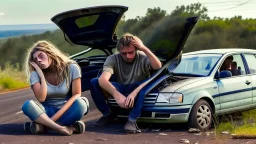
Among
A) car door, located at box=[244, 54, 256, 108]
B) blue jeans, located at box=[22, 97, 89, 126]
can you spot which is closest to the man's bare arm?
blue jeans, located at box=[22, 97, 89, 126]

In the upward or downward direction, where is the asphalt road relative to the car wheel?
downward

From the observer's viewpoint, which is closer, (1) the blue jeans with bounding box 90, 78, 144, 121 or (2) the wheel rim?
(1) the blue jeans with bounding box 90, 78, 144, 121

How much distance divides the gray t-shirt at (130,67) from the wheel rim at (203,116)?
1049 millimetres

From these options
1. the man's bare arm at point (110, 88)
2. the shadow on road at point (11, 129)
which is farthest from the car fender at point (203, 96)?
the shadow on road at point (11, 129)

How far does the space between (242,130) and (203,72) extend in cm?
172

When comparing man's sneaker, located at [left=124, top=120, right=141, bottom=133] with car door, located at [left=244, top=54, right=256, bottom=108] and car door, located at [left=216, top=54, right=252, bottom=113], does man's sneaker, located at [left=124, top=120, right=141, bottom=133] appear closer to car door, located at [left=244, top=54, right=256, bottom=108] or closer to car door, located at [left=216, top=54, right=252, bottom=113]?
car door, located at [left=216, top=54, right=252, bottom=113]

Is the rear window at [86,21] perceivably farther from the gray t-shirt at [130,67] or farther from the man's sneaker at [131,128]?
the man's sneaker at [131,128]

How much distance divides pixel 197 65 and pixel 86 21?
2263 mm

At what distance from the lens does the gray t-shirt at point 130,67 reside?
952 centimetres

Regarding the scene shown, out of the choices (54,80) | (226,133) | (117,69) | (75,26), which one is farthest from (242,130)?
(75,26)

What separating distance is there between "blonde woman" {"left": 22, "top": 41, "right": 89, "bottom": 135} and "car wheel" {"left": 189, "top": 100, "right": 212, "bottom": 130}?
1.73 meters

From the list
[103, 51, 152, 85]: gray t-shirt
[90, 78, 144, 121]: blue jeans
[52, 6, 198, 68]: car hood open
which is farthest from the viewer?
[52, 6, 198, 68]: car hood open

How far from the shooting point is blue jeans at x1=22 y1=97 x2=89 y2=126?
867 cm

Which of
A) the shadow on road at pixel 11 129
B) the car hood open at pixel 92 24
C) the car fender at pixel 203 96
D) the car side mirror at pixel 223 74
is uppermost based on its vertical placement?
the car hood open at pixel 92 24
